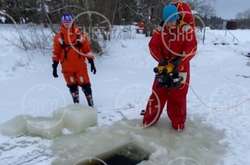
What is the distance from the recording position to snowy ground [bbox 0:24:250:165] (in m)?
4.30

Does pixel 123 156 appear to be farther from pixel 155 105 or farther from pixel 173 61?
pixel 173 61

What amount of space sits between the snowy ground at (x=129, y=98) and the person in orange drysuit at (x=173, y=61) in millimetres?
256

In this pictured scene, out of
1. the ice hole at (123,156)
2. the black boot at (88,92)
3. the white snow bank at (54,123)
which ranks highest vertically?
the black boot at (88,92)

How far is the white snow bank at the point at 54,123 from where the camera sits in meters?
4.58

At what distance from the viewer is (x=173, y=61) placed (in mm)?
4598

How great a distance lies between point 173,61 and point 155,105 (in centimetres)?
71

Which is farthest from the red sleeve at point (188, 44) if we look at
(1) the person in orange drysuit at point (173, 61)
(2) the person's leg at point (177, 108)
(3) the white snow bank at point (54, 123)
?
(3) the white snow bank at point (54, 123)

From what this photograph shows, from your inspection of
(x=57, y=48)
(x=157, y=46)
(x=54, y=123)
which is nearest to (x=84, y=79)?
(x=57, y=48)

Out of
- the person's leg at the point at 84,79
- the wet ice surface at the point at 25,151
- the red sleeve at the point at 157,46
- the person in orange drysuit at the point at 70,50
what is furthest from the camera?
the person's leg at the point at 84,79

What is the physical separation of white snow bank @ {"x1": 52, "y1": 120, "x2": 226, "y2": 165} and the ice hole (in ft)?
0.14

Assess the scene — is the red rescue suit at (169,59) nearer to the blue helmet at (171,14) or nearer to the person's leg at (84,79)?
the blue helmet at (171,14)

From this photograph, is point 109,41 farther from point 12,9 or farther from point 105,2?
point 12,9

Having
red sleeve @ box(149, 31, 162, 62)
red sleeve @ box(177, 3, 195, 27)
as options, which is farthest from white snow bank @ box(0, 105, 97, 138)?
red sleeve @ box(177, 3, 195, 27)

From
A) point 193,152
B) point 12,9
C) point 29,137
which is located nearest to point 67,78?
point 29,137
